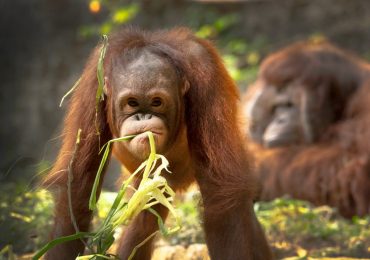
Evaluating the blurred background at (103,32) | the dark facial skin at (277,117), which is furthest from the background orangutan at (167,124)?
the blurred background at (103,32)

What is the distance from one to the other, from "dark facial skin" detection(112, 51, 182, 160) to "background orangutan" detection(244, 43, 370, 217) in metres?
3.16

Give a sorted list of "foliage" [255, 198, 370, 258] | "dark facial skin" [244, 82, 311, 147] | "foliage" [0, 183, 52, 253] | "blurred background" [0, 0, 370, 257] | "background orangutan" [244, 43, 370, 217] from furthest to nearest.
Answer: "blurred background" [0, 0, 370, 257] → "dark facial skin" [244, 82, 311, 147] → "background orangutan" [244, 43, 370, 217] → "foliage" [255, 198, 370, 258] → "foliage" [0, 183, 52, 253]

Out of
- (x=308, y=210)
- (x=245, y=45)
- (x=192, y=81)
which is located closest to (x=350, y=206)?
(x=308, y=210)

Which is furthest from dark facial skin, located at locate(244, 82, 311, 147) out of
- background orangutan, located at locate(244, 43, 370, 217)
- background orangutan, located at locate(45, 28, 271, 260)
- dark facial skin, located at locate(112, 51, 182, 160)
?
dark facial skin, located at locate(112, 51, 182, 160)

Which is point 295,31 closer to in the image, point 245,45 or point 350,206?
point 245,45

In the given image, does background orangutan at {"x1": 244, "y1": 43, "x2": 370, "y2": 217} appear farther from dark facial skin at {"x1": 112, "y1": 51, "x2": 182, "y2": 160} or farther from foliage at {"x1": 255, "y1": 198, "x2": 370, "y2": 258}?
dark facial skin at {"x1": 112, "y1": 51, "x2": 182, "y2": 160}

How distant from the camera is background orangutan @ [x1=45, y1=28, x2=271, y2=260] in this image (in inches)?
125

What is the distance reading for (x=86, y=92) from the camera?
3.44 m

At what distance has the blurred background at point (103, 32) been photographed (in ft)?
29.8

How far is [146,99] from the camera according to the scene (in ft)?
10.6

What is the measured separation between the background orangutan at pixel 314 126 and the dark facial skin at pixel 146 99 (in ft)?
10.4

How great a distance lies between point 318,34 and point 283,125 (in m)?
3.18

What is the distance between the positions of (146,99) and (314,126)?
3.97 m

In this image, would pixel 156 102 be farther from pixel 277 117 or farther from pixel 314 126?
pixel 277 117
